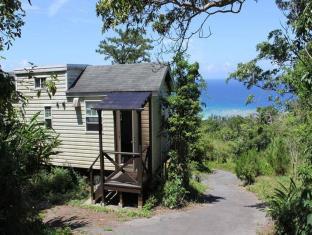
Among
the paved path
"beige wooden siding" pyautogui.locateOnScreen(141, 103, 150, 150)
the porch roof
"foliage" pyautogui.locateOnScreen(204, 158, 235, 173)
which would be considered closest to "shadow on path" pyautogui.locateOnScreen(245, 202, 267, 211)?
the paved path

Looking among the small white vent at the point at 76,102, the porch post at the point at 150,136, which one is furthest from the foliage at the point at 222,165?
the small white vent at the point at 76,102

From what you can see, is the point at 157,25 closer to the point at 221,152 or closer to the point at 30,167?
the point at 30,167

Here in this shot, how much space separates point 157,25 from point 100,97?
283 inches

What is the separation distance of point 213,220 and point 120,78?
6932mm

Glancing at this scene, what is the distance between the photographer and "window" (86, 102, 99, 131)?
1764 cm

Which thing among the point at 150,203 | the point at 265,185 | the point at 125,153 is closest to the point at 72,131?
the point at 125,153

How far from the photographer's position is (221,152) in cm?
2458

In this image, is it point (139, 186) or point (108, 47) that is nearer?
point (139, 186)

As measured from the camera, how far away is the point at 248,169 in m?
18.5

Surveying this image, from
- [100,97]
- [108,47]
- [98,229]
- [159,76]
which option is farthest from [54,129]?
[108,47]

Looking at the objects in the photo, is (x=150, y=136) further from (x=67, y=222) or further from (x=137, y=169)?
(x=67, y=222)

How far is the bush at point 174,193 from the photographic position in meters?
14.8

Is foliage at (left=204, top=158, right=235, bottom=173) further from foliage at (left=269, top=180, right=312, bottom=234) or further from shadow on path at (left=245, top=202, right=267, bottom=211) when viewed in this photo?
foliage at (left=269, top=180, right=312, bottom=234)

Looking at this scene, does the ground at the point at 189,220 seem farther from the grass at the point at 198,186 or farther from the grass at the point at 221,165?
the grass at the point at 221,165
